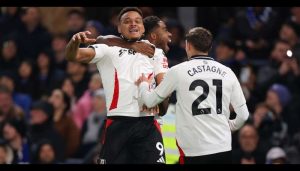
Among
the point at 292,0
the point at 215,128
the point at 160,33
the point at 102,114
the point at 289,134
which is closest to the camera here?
the point at 215,128

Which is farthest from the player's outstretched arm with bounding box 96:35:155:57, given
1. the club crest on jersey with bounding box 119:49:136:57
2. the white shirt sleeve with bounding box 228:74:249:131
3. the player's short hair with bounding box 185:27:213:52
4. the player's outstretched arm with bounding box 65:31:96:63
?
the white shirt sleeve with bounding box 228:74:249:131

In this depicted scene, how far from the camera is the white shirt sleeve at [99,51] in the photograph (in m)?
9.05

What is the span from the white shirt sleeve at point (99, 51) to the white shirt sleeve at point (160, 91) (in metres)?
0.45

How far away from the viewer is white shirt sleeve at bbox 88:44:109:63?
9055 millimetres

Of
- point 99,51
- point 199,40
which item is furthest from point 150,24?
point 199,40

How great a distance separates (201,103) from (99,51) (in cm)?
101

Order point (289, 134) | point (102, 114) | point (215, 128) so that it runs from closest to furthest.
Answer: point (215, 128), point (289, 134), point (102, 114)

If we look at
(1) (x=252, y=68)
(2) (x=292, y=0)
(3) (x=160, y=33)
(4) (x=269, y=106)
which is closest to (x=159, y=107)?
(3) (x=160, y=33)

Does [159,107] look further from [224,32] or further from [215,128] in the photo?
[224,32]

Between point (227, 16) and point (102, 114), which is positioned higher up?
point (227, 16)

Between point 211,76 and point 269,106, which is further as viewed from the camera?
point 269,106

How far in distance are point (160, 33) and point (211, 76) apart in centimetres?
91

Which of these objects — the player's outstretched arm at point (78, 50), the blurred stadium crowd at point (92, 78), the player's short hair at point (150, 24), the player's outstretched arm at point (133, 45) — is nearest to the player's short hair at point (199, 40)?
the player's outstretched arm at point (133, 45)

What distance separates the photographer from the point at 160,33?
31.2ft
